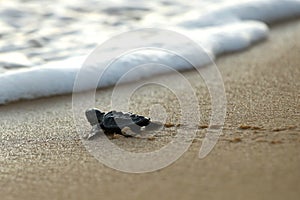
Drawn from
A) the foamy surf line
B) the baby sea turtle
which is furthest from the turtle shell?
the foamy surf line

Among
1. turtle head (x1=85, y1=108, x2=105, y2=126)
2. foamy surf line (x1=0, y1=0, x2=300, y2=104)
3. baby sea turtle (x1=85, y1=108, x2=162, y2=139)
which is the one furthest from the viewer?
foamy surf line (x1=0, y1=0, x2=300, y2=104)

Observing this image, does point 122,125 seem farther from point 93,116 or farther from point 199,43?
point 199,43

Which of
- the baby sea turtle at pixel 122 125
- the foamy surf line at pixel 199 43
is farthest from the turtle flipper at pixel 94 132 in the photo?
the foamy surf line at pixel 199 43

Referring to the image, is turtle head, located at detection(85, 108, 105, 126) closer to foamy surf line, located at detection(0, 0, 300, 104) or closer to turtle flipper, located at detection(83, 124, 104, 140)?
turtle flipper, located at detection(83, 124, 104, 140)

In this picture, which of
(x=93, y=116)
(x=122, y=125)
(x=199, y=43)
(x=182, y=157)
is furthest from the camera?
(x=199, y=43)

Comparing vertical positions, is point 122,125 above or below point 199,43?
below

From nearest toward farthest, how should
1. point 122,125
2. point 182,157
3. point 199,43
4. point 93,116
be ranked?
point 182,157
point 122,125
point 93,116
point 199,43

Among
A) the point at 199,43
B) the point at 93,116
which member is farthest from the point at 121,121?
the point at 199,43
